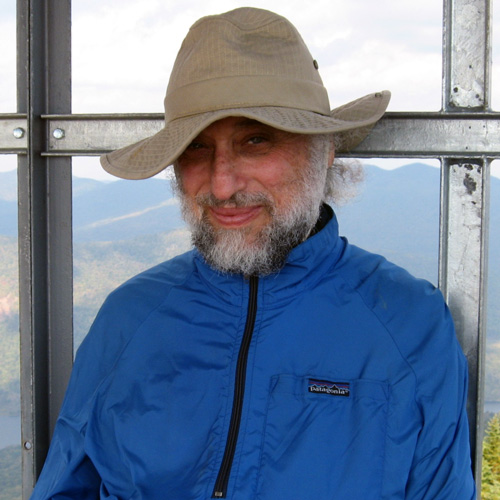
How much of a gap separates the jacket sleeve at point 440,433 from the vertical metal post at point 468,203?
0.42 m

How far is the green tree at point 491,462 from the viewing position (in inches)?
76.4

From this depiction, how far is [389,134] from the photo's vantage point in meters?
1.91

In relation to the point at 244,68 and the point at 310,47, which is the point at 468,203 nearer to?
the point at 310,47

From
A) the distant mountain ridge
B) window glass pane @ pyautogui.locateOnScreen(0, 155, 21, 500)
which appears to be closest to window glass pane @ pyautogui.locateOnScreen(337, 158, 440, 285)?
the distant mountain ridge

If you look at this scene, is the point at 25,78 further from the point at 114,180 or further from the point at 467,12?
the point at 467,12

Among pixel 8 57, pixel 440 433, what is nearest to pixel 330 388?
pixel 440 433

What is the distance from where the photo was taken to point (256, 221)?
62.6 inches

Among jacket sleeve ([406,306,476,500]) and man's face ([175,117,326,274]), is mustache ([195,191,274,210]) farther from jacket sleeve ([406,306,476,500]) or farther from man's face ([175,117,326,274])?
jacket sleeve ([406,306,476,500])

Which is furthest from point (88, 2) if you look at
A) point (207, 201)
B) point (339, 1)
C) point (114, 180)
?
point (207, 201)

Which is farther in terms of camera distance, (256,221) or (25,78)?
(25,78)

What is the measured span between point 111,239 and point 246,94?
1.00m

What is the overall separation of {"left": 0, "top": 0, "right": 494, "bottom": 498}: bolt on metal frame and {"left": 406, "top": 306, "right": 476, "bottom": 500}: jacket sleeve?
17.2 inches

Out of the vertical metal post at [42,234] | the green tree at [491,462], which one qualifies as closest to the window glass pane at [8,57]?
the vertical metal post at [42,234]

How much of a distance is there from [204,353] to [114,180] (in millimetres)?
937
